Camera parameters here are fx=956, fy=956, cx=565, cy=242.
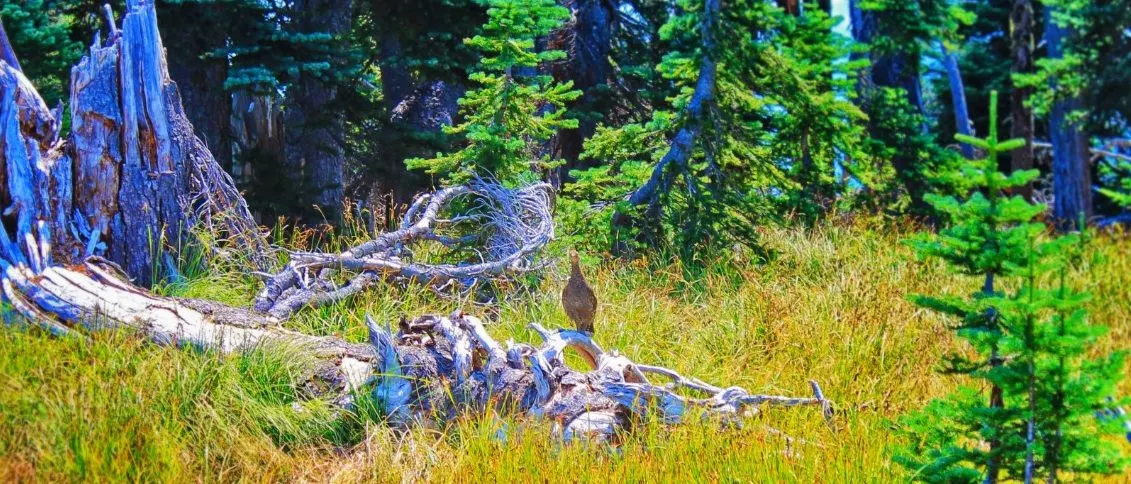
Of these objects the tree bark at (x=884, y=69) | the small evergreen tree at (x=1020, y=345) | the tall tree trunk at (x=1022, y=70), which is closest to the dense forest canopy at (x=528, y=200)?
the small evergreen tree at (x=1020, y=345)

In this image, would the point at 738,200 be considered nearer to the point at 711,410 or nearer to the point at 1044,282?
the point at 1044,282

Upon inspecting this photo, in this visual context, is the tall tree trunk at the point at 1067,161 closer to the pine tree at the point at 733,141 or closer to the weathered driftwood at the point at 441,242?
the pine tree at the point at 733,141

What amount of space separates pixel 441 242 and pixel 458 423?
3115 mm

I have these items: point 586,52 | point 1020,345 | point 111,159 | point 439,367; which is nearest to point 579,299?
point 439,367

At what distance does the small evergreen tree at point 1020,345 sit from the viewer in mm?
3184

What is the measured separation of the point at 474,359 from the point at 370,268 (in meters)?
2.04

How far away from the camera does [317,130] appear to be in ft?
36.9

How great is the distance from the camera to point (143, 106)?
23.1 ft

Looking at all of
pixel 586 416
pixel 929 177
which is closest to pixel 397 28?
pixel 929 177

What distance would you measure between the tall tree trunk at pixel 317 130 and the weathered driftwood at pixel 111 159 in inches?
115

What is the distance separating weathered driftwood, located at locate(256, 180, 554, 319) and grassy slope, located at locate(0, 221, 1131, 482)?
25 centimetres

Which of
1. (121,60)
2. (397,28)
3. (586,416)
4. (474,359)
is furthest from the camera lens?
(397,28)

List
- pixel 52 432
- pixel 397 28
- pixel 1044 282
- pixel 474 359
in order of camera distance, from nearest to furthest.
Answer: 1. pixel 52 432
2. pixel 474 359
3. pixel 1044 282
4. pixel 397 28

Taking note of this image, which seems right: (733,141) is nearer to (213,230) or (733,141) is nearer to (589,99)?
(589,99)
